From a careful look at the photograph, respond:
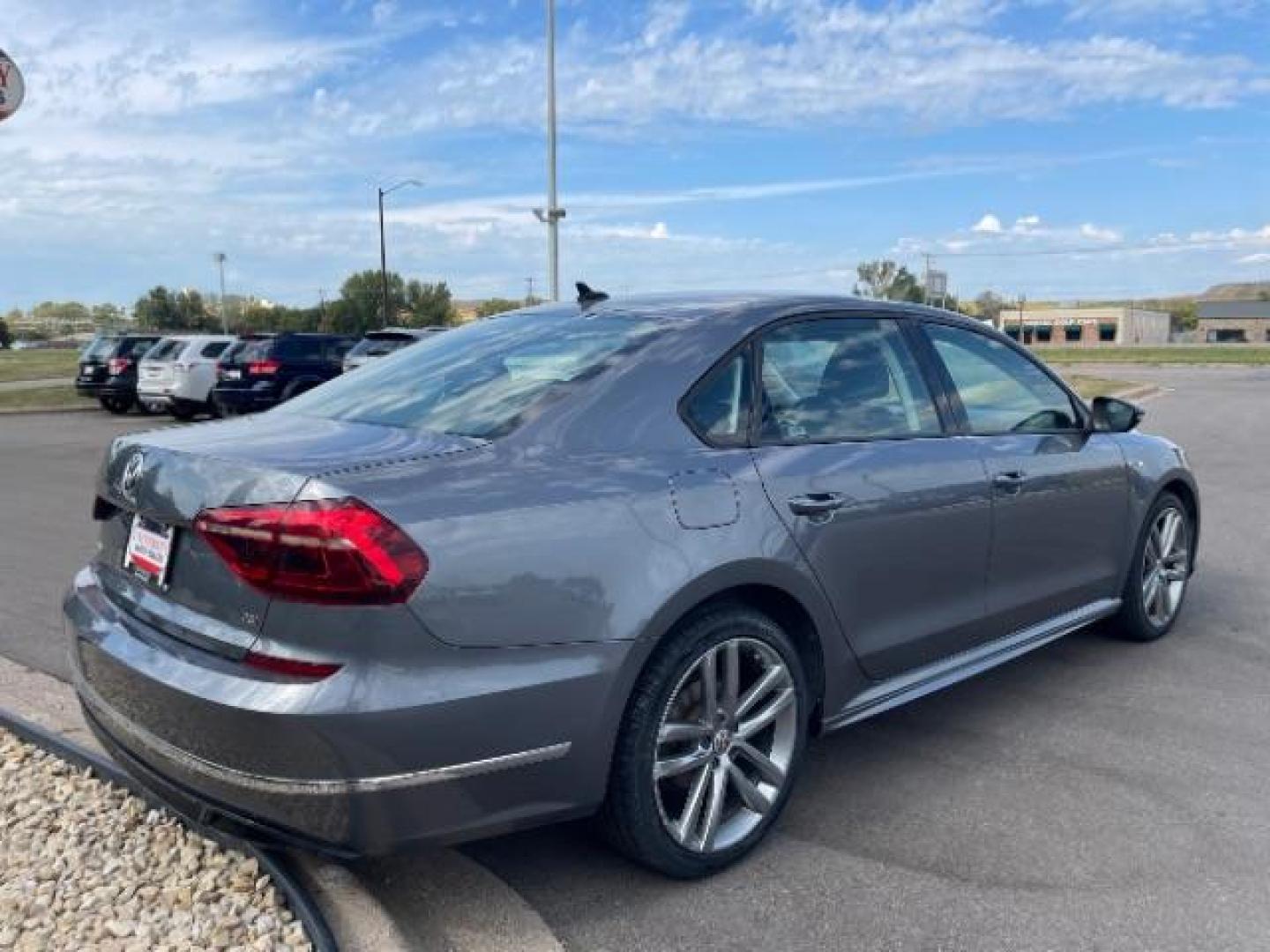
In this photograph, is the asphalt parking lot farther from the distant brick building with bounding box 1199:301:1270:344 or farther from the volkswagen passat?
the distant brick building with bounding box 1199:301:1270:344

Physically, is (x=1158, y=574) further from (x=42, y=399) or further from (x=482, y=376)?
(x=42, y=399)

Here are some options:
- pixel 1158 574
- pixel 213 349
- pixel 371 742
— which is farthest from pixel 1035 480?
pixel 213 349

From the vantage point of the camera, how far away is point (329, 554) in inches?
96.0

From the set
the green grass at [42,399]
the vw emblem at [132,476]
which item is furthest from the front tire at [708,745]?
the green grass at [42,399]

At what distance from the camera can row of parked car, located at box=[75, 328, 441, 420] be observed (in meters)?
19.0

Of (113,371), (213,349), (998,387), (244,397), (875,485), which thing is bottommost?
(244,397)

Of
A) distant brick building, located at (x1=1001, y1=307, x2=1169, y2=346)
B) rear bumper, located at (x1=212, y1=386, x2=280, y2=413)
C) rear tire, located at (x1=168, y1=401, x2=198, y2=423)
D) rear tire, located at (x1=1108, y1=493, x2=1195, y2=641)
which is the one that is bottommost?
distant brick building, located at (x1=1001, y1=307, x2=1169, y2=346)

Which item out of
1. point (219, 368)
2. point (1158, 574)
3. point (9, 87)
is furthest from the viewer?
point (219, 368)

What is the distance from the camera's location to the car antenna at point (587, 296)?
A: 4043 millimetres

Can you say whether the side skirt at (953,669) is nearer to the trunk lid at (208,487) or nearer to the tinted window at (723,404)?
the tinted window at (723,404)

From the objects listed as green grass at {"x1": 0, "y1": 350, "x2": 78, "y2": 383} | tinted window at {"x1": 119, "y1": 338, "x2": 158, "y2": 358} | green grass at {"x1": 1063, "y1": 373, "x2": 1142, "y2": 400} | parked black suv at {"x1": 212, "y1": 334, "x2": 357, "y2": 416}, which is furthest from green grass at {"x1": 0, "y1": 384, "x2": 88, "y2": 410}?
green grass at {"x1": 1063, "y1": 373, "x2": 1142, "y2": 400}

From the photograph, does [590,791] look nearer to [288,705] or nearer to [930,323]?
[288,705]

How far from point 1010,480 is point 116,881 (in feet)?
10.3

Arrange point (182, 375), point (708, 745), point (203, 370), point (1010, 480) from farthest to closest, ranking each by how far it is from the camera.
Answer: point (203, 370) < point (182, 375) < point (1010, 480) < point (708, 745)
